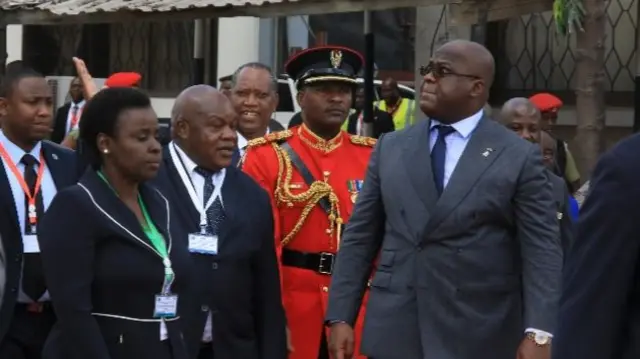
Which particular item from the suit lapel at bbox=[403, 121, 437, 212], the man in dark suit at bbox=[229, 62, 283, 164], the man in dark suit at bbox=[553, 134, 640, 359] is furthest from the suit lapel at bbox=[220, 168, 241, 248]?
the man in dark suit at bbox=[553, 134, 640, 359]

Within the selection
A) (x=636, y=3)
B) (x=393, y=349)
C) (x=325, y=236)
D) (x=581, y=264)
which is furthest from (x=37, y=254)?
(x=636, y=3)

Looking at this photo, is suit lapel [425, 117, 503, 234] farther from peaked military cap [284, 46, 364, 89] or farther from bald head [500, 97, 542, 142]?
bald head [500, 97, 542, 142]

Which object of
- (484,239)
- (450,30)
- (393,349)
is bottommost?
(393,349)

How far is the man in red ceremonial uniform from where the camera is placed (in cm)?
744

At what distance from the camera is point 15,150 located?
24.4 feet

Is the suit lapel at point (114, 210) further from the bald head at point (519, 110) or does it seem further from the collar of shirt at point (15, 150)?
the bald head at point (519, 110)

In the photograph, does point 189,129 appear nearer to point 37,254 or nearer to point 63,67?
point 37,254

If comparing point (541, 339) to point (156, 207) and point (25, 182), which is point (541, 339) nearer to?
point (156, 207)

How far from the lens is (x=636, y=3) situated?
13883mm

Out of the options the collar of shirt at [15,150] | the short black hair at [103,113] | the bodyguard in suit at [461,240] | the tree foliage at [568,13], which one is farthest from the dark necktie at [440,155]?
the tree foliage at [568,13]

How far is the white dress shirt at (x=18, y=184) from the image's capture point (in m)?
7.14

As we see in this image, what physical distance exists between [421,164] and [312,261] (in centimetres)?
134

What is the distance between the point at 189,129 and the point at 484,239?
4.69 feet

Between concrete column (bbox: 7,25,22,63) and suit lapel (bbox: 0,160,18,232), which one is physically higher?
concrete column (bbox: 7,25,22,63)
